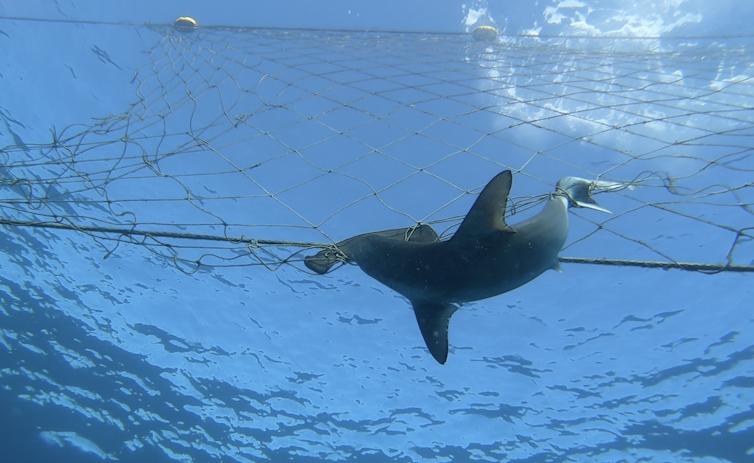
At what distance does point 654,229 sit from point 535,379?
8088 mm

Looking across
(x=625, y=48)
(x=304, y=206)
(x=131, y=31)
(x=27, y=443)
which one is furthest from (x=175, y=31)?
(x=27, y=443)

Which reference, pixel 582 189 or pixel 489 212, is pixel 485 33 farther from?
pixel 489 212

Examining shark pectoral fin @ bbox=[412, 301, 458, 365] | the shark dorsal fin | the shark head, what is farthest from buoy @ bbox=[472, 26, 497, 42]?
shark pectoral fin @ bbox=[412, 301, 458, 365]

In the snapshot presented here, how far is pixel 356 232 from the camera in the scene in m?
14.9

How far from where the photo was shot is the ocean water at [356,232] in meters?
11.0

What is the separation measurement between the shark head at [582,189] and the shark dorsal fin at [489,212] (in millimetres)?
1618

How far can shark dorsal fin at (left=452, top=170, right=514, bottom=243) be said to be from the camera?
3.05 meters

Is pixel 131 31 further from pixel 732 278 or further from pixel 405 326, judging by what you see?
pixel 732 278

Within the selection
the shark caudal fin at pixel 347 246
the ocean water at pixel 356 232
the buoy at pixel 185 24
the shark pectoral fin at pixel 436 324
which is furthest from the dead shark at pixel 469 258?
the buoy at pixel 185 24

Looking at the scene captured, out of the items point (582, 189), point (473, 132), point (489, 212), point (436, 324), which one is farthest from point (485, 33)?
point (436, 324)

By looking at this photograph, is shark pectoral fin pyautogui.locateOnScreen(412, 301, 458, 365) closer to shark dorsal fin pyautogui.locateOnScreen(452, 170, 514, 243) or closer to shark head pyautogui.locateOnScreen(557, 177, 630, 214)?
shark dorsal fin pyautogui.locateOnScreen(452, 170, 514, 243)

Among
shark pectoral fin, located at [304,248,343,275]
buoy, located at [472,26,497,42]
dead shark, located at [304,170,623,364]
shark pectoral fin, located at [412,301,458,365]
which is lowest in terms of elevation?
shark pectoral fin, located at [412,301,458,365]

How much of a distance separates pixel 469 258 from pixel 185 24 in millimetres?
9188

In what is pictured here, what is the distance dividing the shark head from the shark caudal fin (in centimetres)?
152
